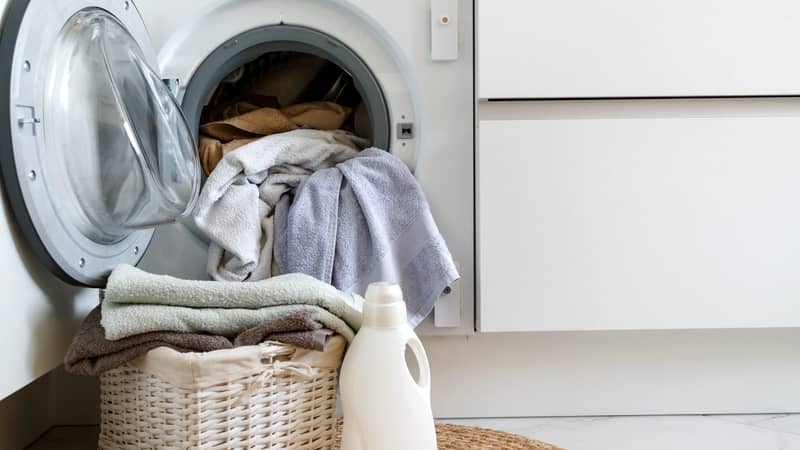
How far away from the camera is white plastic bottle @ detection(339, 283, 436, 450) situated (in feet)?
2.81

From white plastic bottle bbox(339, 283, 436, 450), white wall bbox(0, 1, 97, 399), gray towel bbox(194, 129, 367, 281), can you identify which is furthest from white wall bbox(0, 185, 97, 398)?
white plastic bottle bbox(339, 283, 436, 450)

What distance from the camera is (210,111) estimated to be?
144cm

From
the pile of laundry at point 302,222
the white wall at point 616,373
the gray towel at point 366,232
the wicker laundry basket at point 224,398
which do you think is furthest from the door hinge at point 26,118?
the white wall at point 616,373

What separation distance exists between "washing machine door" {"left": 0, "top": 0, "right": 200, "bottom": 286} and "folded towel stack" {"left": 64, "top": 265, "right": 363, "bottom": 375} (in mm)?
118

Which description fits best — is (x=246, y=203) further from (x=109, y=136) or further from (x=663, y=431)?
(x=663, y=431)

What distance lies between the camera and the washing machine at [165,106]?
0.88 meters

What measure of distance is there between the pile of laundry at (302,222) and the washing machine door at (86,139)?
10cm

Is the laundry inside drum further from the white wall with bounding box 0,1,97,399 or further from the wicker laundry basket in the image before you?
the wicker laundry basket

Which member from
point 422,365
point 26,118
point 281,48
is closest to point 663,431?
point 422,365

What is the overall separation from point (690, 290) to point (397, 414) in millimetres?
686

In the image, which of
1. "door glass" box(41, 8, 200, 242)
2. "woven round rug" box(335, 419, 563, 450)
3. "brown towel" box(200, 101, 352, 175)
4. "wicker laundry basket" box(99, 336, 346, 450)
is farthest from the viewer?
"brown towel" box(200, 101, 352, 175)

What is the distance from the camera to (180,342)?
2.78ft

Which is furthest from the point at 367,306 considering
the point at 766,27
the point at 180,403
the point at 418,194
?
the point at 766,27

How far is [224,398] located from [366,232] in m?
0.46
